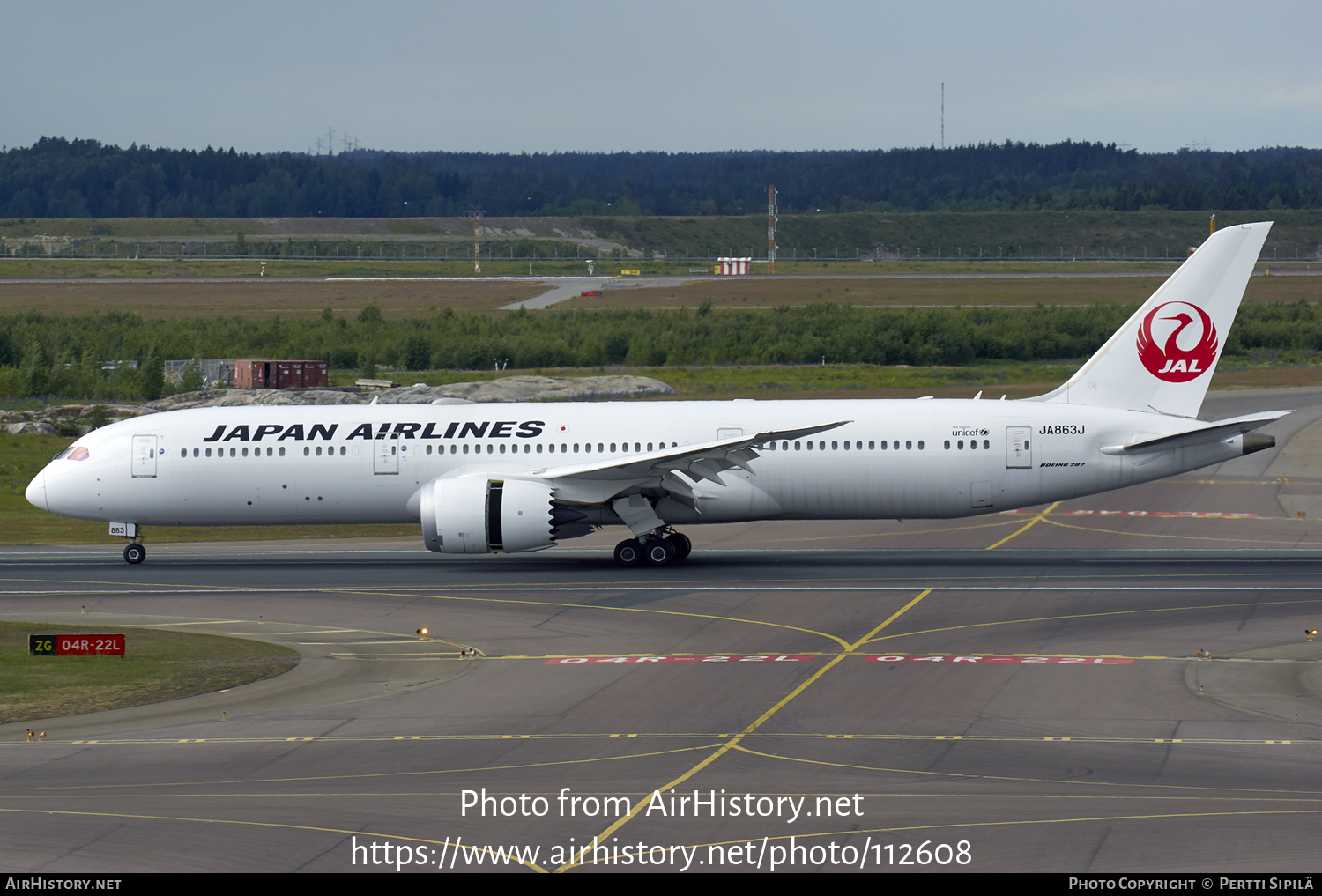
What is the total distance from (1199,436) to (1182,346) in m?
3.06

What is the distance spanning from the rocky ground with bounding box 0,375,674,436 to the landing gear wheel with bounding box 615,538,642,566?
23.4 m

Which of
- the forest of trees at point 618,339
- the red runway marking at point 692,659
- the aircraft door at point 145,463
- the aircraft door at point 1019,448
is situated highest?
the forest of trees at point 618,339

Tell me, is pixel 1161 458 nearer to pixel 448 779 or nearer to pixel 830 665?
pixel 830 665

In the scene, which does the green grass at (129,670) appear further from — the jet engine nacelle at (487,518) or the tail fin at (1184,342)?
the tail fin at (1184,342)

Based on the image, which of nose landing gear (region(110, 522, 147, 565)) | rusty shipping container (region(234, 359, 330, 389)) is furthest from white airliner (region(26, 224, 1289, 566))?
rusty shipping container (region(234, 359, 330, 389))

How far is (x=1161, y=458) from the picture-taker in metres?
35.6

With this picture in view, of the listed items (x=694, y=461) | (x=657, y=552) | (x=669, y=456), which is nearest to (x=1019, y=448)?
(x=694, y=461)

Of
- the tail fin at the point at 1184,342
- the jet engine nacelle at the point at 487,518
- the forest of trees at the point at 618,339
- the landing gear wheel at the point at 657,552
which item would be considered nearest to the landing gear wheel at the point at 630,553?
the landing gear wheel at the point at 657,552

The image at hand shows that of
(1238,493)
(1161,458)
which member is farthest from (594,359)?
(1161,458)

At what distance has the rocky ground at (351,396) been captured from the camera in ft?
201

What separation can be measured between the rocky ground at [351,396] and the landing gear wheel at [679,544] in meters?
23.7

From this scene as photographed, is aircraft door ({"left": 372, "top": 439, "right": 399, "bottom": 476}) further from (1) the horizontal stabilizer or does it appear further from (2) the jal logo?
(2) the jal logo

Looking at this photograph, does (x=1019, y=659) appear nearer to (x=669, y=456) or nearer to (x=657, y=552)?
(x=669, y=456)

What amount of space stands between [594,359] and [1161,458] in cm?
5328
